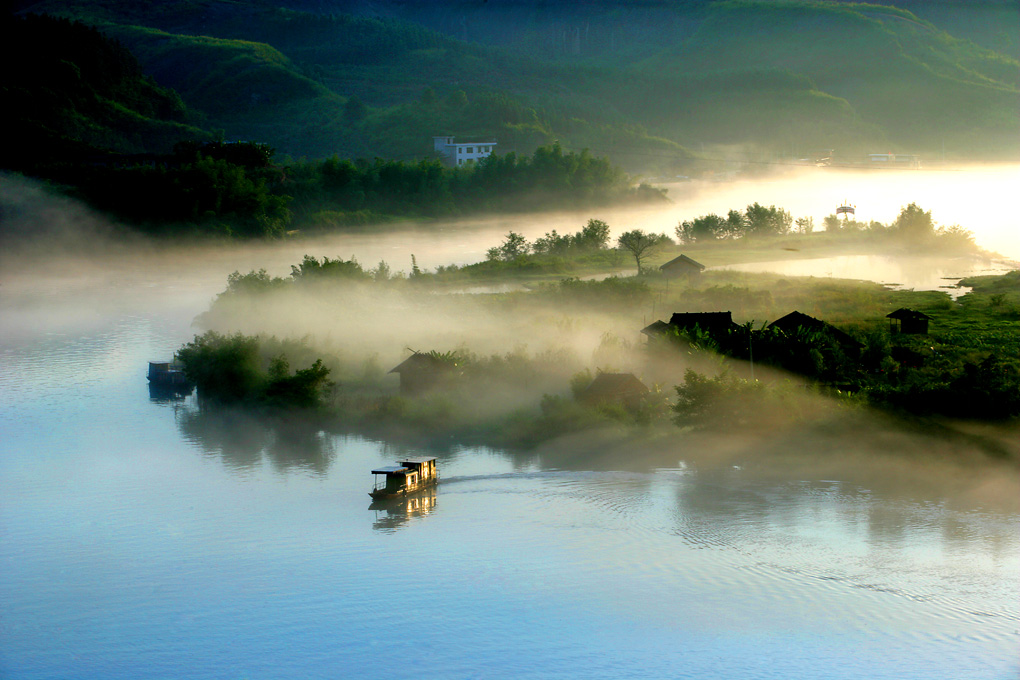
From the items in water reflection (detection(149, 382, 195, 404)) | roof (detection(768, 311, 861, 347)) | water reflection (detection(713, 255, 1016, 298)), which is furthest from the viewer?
water reflection (detection(713, 255, 1016, 298))

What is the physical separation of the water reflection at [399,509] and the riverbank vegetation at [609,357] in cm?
253

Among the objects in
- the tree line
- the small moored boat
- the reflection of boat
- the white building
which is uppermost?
the white building

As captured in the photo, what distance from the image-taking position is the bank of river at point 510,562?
384 inches

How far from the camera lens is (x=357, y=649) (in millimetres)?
9867

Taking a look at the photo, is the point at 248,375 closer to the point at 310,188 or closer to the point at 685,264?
the point at 685,264

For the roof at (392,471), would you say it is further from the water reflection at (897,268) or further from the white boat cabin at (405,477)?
the water reflection at (897,268)

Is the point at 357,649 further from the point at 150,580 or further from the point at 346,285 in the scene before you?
the point at 346,285

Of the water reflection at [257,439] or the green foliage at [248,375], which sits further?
the green foliage at [248,375]

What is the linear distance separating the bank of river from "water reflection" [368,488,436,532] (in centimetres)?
6

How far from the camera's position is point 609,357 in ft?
60.5

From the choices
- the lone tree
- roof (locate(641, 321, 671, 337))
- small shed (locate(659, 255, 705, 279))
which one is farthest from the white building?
roof (locate(641, 321, 671, 337))

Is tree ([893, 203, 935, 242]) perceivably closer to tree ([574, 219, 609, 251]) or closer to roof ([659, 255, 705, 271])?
tree ([574, 219, 609, 251])

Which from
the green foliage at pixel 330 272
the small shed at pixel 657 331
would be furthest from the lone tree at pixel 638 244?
the small shed at pixel 657 331

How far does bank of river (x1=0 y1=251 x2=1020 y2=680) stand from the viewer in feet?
32.0
